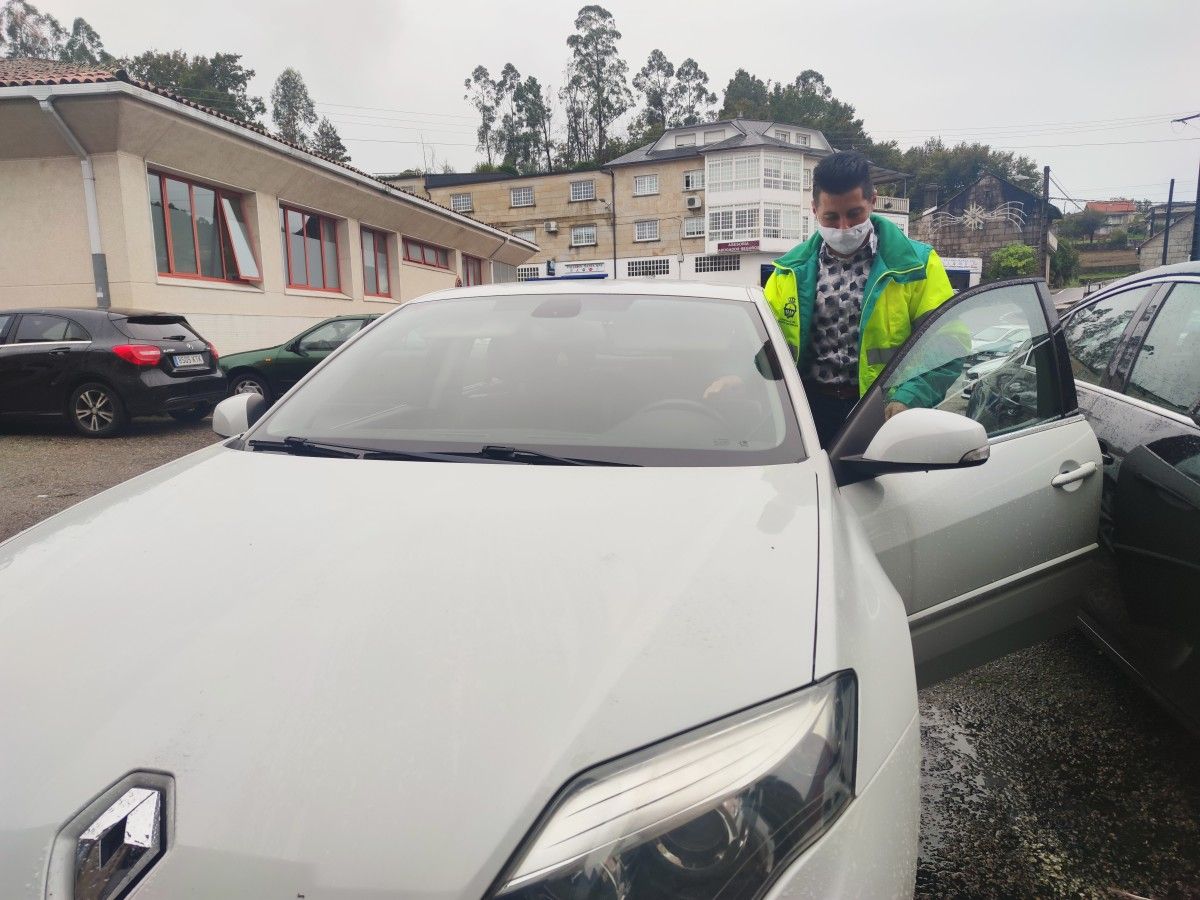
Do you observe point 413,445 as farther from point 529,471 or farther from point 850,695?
point 850,695

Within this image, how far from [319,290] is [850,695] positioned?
57.8ft

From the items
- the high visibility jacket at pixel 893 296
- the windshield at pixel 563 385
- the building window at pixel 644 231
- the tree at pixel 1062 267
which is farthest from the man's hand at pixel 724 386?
the tree at pixel 1062 267

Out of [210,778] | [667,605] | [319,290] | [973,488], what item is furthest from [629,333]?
[319,290]

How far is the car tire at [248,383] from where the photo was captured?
10.8m

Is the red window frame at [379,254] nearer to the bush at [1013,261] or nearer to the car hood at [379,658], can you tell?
the car hood at [379,658]

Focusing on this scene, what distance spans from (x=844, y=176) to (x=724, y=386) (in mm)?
1496

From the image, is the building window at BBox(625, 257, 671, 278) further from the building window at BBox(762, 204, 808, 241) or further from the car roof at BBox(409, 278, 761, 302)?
the car roof at BBox(409, 278, 761, 302)

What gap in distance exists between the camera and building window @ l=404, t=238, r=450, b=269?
69.8 feet

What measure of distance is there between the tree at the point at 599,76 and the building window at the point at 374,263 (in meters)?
67.4

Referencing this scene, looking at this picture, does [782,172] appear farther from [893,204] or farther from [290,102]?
[290,102]

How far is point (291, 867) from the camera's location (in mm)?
856

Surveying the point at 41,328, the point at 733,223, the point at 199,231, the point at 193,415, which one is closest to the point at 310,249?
the point at 199,231

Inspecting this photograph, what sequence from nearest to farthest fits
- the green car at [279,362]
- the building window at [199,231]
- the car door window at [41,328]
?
the car door window at [41,328], the green car at [279,362], the building window at [199,231]

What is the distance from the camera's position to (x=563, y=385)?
6.98 ft
